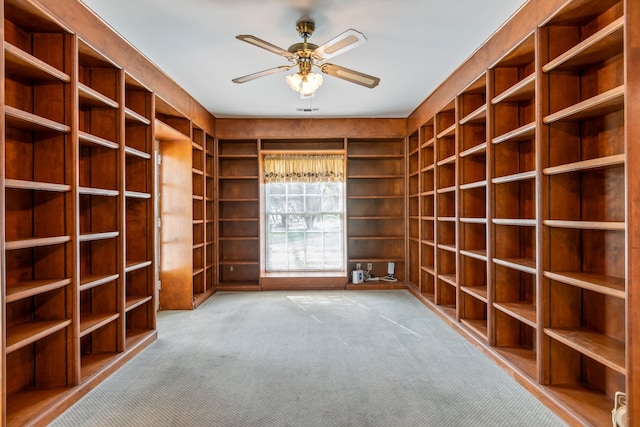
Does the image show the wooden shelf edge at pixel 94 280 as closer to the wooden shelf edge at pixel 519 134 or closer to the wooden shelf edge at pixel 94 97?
the wooden shelf edge at pixel 94 97

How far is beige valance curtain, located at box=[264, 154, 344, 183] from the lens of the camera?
6.37m

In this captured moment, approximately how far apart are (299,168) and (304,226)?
3.46 feet

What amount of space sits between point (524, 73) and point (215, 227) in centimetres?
489

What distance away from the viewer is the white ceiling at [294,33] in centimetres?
278

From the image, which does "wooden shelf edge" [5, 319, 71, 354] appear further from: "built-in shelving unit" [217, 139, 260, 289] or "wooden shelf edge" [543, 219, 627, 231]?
"built-in shelving unit" [217, 139, 260, 289]

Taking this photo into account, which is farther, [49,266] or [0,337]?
[49,266]

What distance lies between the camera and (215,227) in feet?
20.3

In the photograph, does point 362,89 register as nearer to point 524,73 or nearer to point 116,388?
point 524,73

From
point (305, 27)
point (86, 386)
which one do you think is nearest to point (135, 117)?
point (305, 27)

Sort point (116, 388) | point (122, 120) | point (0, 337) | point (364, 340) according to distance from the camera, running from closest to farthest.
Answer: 1. point (0, 337)
2. point (116, 388)
3. point (122, 120)
4. point (364, 340)

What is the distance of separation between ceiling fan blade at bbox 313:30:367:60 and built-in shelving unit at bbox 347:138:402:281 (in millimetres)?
3756

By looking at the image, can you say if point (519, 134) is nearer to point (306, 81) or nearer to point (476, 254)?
point (476, 254)

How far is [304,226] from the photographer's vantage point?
259 inches

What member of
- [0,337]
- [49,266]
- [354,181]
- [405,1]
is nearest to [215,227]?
[354,181]
